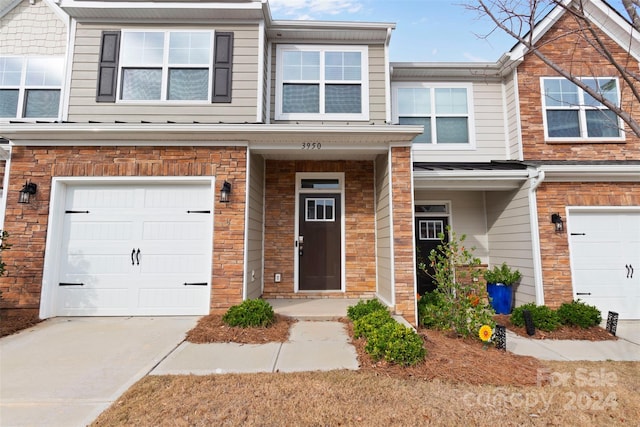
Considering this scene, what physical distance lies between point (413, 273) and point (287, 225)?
2755mm

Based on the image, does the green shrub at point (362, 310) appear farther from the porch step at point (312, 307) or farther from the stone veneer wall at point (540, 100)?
the stone veneer wall at point (540, 100)

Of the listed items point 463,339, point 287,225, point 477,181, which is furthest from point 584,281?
point 287,225

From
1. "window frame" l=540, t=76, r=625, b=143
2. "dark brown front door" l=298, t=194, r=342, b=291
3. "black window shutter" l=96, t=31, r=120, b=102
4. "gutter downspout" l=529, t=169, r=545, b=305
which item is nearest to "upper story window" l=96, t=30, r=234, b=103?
"black window shutter" l=96, t=31, r=120, b=102

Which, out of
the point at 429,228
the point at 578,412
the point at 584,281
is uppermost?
the point at 429,228

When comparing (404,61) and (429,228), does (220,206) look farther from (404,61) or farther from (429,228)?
(404,61)

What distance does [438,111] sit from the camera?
284 inches

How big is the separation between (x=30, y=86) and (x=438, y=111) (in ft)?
28.8

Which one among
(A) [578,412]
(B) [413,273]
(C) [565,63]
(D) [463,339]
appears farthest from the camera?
(C) [565,63]

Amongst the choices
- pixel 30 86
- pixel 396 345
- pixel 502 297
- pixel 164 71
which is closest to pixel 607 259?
pixel 502 297

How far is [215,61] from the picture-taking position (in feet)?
19.6

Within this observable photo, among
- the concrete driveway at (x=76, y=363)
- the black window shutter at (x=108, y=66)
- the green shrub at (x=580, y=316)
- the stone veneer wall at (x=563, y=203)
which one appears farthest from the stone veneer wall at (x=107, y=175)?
the stone veneer wall at (x=563, y=203)

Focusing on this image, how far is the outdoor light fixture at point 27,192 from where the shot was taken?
5.01 meters

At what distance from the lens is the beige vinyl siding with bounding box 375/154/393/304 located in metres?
5.42

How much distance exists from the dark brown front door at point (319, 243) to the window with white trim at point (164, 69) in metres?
3.03
